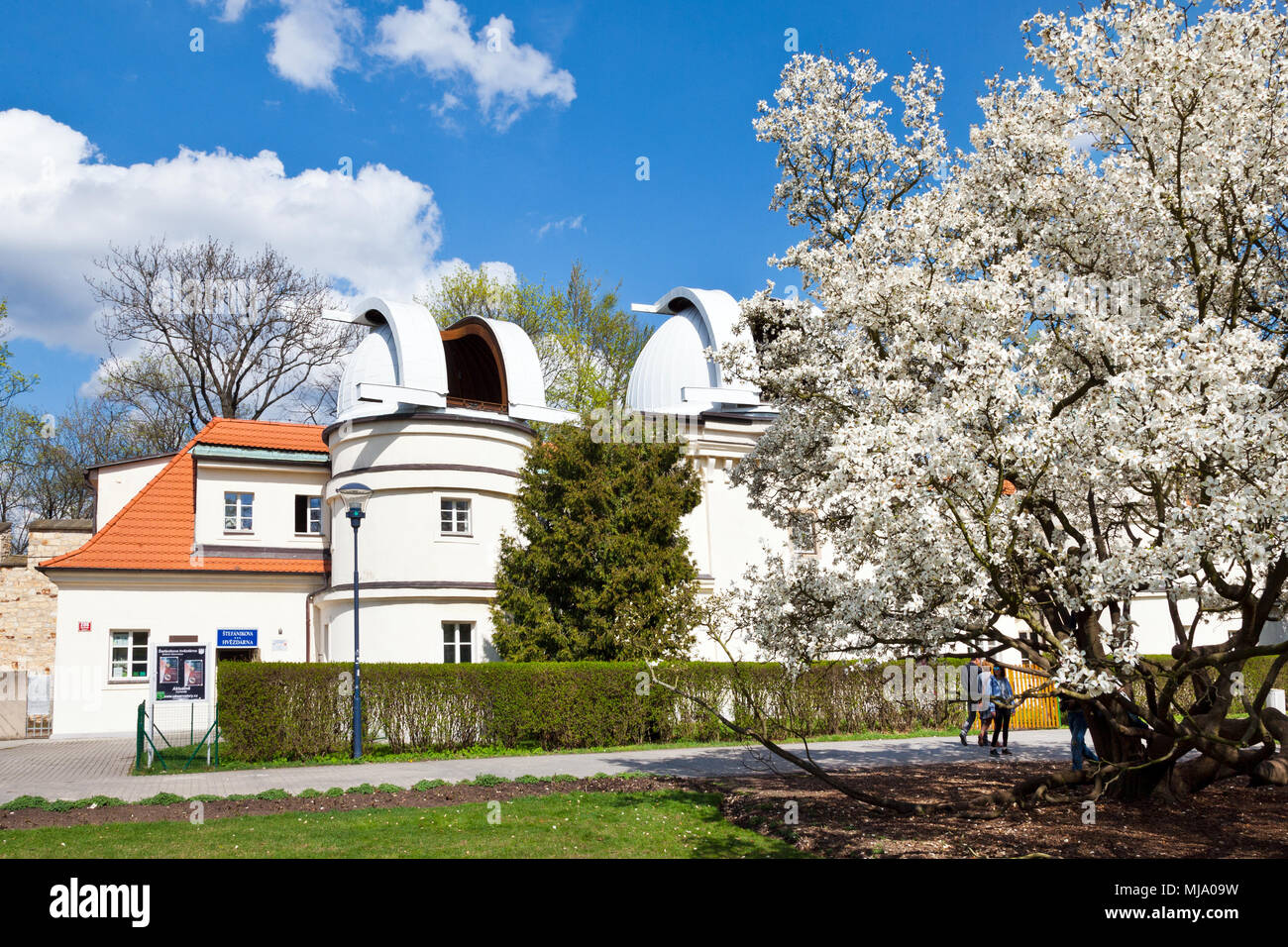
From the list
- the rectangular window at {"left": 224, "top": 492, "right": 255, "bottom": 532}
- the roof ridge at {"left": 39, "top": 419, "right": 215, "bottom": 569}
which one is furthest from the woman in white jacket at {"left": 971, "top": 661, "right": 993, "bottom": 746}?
the roof ridge at {"left": 39, "top": 419, "right": 215, "bottom": 569}

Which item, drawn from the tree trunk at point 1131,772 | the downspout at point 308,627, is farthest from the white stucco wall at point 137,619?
the tree trunk at point 1131,772

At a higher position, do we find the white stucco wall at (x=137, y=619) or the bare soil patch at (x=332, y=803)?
the white stucco wall at (x=137, y=619)

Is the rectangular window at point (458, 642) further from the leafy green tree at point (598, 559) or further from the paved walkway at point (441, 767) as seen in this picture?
the paved walkway at point (441, 767)

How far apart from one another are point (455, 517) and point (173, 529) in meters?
8.82

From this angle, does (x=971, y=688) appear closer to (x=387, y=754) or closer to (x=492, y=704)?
(x=492, y=704)

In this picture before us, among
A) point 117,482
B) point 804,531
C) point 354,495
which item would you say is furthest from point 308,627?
point 804,531

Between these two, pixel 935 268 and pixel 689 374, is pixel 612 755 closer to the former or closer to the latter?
pixel 935 268

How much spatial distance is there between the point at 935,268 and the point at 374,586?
Answer: 16.5 meters

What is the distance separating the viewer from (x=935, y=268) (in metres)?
10.9

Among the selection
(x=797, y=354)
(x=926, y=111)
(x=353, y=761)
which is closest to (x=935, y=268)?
(x=797, y=354)

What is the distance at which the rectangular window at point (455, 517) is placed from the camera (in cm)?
2400

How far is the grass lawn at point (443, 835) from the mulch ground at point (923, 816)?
0.54 meters

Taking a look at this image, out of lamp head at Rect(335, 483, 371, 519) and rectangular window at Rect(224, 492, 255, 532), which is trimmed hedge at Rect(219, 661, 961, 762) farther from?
rectangular window at Rect(224, 492, 255, 532)

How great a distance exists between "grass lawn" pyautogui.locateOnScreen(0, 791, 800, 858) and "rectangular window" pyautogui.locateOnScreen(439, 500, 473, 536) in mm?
12802
